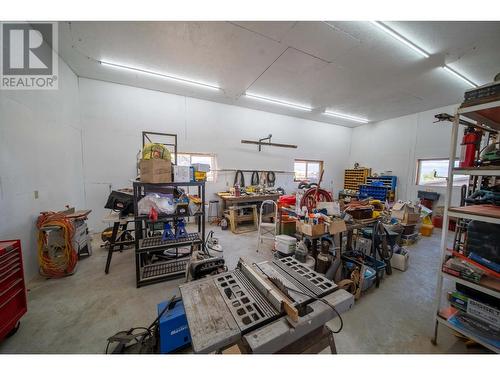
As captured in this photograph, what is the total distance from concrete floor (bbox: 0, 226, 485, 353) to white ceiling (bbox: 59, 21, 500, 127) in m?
3.42

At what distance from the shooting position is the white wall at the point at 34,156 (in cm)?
202

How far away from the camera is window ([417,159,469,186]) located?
5336 millimetres

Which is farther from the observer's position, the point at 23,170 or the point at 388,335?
the point at 23,170

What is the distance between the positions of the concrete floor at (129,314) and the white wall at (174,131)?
2191 mm

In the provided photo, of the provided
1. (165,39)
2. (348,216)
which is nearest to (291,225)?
(348,216)

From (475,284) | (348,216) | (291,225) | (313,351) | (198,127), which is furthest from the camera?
(198,127)

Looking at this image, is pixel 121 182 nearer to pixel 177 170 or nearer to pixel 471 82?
pixel 177 170

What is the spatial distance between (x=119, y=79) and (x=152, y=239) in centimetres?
369

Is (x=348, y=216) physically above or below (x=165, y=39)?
below

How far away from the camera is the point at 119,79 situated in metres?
3.88

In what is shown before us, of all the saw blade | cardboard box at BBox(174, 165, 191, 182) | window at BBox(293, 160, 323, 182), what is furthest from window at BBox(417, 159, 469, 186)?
cardboard box at BBox(174, 165, 191, 182)

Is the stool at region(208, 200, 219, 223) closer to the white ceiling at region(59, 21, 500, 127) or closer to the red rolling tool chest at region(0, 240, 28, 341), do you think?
the white ceiling at region(59, 21, 500, 127)

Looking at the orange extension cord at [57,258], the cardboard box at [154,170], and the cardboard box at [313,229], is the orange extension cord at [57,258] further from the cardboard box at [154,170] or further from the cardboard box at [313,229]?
the cardboard box at [313,229]

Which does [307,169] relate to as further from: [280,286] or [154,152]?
[280,286]
